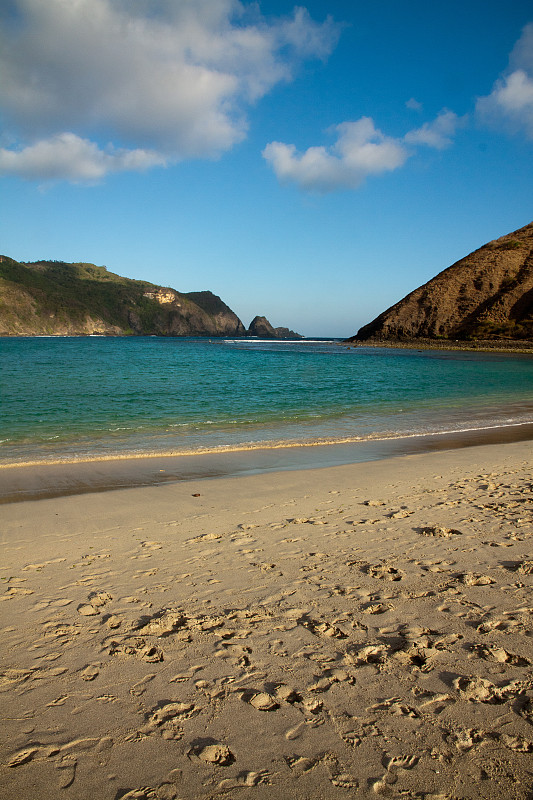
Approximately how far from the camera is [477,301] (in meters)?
100

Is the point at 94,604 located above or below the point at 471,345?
below

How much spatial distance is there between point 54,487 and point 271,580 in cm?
565

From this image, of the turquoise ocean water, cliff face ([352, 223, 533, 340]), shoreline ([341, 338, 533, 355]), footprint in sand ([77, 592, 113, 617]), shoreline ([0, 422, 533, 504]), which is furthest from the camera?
cliff face ([352, 223, 533, 340])

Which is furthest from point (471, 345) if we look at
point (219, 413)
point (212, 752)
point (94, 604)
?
point (212, 752)

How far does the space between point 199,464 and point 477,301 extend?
104m

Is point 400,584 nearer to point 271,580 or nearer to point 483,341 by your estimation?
point 271,580

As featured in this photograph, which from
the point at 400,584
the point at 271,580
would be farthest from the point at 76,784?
the point at 400,584

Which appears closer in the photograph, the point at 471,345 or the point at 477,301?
the point at 471,345

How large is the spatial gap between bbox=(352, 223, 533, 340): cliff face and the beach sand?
9255 cm

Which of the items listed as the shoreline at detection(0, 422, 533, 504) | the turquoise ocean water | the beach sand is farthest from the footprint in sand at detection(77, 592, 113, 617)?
the turquoise ocean water

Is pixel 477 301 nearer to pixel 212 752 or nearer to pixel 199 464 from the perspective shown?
pixel 199 464

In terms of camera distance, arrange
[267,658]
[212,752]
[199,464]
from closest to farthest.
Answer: [212,752], [267,658], [199,464]

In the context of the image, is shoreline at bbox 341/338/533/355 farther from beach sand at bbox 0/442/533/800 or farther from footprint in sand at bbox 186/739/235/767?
footprint in sand at bbox 186/739/235/767

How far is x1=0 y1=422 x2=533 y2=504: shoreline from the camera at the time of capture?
28.8 ft
